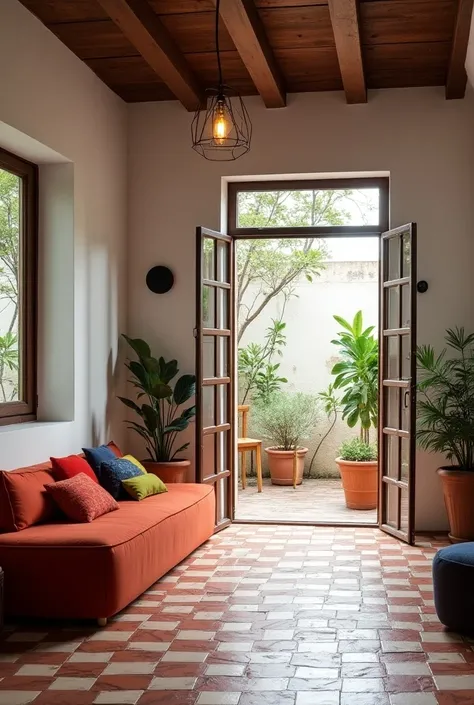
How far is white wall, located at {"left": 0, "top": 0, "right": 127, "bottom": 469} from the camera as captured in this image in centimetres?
528

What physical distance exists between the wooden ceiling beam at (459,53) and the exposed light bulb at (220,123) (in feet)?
5.16

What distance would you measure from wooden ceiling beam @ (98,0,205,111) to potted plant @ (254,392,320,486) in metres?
3.71

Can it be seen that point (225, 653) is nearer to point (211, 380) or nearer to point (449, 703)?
point (449, 703)

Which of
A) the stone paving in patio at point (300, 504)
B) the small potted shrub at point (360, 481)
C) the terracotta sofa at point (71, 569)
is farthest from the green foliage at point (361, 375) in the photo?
the terracotta sofa at point (71, 569)

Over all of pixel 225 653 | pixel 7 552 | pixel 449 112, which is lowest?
pixel 225 653

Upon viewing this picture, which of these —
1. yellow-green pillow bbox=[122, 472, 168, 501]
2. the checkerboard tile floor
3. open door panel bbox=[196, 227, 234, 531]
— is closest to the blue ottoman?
the checkerboard tile floor

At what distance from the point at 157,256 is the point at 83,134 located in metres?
1.28

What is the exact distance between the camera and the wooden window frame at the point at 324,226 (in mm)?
7059

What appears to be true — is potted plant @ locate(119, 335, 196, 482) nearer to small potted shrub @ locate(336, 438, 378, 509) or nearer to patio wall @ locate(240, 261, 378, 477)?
small potted shrub @ locate(336, 438, 378, 509)

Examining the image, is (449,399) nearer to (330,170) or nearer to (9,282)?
(330,170)

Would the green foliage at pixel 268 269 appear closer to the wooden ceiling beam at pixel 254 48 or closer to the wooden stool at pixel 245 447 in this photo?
the wooden stool at pixel 245 447

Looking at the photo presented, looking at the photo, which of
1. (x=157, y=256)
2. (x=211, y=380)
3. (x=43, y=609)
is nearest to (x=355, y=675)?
(x=43, y=609)

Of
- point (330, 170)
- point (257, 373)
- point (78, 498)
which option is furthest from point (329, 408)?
point (78, 498)

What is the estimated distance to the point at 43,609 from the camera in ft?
14.2
